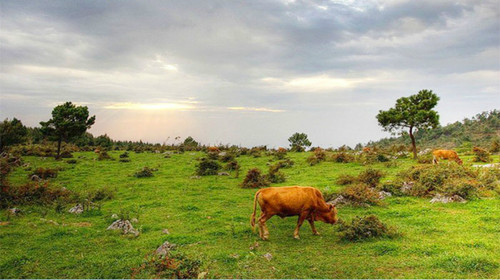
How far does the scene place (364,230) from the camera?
9617 millimetres

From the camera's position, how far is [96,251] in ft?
30.7

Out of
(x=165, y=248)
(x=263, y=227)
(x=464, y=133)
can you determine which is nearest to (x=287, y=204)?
(x=263, y=227)

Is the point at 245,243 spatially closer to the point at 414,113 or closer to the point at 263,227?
the point at 263,227

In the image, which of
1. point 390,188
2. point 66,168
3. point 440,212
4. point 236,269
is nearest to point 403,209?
point 440,212

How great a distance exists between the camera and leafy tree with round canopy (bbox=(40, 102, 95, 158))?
35969 mm

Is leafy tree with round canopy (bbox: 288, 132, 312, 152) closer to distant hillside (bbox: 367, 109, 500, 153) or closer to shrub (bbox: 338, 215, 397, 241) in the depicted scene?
distant hillside (bbox: 367, 109, 500, 153)

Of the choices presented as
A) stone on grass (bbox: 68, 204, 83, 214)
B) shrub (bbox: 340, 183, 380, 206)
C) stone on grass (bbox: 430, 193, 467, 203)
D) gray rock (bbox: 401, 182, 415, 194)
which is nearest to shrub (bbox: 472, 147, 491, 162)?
gray rock (bbox: 401, 182, 415, 194)

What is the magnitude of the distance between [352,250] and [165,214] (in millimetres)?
8858

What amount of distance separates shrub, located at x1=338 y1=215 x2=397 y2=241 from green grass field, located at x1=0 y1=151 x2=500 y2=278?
0.37 meters

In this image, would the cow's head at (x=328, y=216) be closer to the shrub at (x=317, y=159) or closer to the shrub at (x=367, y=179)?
the shrub at (x=367, y=179)

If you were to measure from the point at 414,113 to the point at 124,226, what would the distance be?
31.1 meters

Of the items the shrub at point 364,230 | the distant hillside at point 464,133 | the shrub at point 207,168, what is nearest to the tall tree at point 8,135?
the shrub at point 207,168

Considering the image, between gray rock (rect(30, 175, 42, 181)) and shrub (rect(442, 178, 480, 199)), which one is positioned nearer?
shrub (rect(442, 178, 480, 199))

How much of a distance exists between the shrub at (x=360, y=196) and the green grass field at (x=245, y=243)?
1.60 feet
